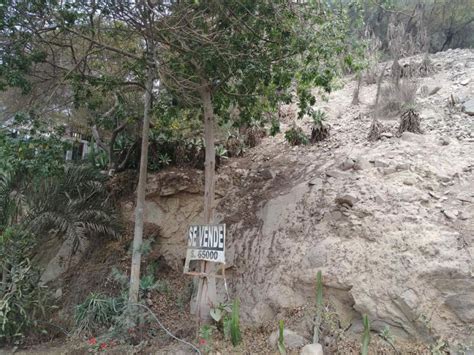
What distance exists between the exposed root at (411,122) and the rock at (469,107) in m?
0.91

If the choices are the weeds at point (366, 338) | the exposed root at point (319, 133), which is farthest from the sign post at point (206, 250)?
the exposed root at point (319, 133)

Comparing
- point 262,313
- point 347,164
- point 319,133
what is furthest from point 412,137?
point 262,313

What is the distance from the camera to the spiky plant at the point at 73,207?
6.46 m

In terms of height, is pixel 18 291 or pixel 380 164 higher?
pixel 380 164

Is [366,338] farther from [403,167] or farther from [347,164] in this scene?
[347,164]

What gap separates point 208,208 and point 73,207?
Answer: 102 inches

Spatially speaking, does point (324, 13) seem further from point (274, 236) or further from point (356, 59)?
point (274, 236)

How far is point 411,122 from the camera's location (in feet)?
22.1

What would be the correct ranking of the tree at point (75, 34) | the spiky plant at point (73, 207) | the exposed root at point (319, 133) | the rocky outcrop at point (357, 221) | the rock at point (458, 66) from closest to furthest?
the rocky outcrop at point (357, 221)
the tree at point (75, 34)
the spiky plant at point (73, 207)
the exposed root at point (319, 133)
the rock at point (458, 66)

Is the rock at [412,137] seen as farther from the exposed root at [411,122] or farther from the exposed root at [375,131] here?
the exposed root at [375,131]

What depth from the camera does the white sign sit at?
16.3ft

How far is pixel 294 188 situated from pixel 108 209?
11.2 feet

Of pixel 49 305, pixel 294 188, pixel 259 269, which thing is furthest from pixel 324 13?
pixel 49 305

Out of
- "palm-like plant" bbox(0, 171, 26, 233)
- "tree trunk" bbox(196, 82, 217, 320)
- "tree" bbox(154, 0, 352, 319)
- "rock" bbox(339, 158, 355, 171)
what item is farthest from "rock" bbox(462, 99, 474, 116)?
"palm-like plant" bbox(0, 171, 26, 233)
